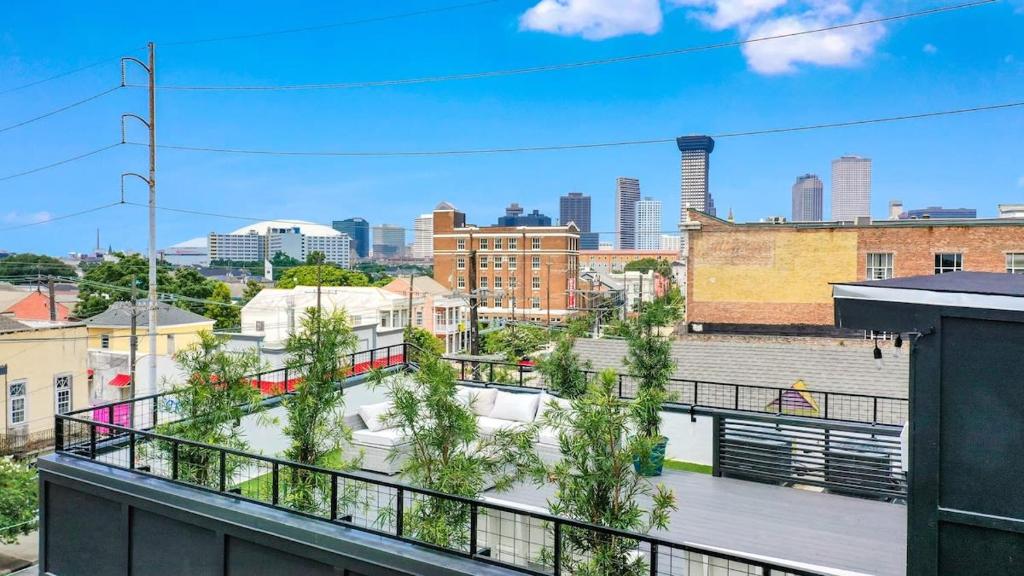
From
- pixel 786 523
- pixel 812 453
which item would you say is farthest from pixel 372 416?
pixel 812 453

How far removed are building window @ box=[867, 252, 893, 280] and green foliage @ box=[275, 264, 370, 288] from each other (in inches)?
2084

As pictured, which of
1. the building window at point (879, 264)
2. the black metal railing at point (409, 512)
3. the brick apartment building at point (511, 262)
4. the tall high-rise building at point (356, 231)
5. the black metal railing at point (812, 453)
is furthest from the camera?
the tall high-rise building at point (356, 231)

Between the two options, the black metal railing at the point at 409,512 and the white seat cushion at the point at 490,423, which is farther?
the white seat cushion at the point at 490,423

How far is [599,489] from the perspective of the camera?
488cm

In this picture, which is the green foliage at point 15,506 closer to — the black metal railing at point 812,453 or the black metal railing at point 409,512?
the black metal railing at point 409,512

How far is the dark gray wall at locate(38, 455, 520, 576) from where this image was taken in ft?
16.4

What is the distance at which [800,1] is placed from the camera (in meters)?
115

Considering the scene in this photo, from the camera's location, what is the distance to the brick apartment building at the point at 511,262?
255ft

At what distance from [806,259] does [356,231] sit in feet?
448

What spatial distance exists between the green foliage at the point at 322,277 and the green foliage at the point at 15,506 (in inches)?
2166

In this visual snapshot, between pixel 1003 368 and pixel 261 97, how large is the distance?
313 ft

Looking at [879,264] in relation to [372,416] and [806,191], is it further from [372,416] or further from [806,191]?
[806,191]

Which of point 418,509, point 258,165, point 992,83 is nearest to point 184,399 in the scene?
point 418,509

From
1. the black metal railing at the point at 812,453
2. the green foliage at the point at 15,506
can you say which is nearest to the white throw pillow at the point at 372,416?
the black metal railing at the point at 812,453
